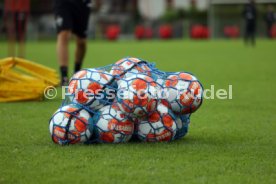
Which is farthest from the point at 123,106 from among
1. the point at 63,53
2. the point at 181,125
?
the point at 63,53

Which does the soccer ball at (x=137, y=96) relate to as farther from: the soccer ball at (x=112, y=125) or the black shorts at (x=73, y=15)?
the black shorts at (x=73, y=15)

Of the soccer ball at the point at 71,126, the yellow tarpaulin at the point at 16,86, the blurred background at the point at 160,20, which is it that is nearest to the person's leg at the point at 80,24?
the yellow tarpaulin at the point at 16,86

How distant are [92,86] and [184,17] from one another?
43732 mm

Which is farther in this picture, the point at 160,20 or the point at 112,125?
the point at 160,20

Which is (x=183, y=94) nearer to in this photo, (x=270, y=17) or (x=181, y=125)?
(x=181, y=125)

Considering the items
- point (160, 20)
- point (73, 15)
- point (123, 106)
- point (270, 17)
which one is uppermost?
point (73, 15)

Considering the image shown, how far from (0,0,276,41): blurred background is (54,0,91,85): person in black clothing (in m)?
28.6

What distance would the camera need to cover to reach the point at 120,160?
14.9 ft

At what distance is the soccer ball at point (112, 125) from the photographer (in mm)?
5086

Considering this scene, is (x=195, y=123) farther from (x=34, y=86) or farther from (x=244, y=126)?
(x=34, y=86)

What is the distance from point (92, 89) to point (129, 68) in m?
0.34

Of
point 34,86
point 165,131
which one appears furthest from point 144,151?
point 34,86

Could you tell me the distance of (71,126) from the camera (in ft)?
16.6

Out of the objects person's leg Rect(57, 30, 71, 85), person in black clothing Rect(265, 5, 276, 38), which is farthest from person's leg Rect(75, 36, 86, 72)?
person in black clothing Rect(265, 5, 276, 38)
